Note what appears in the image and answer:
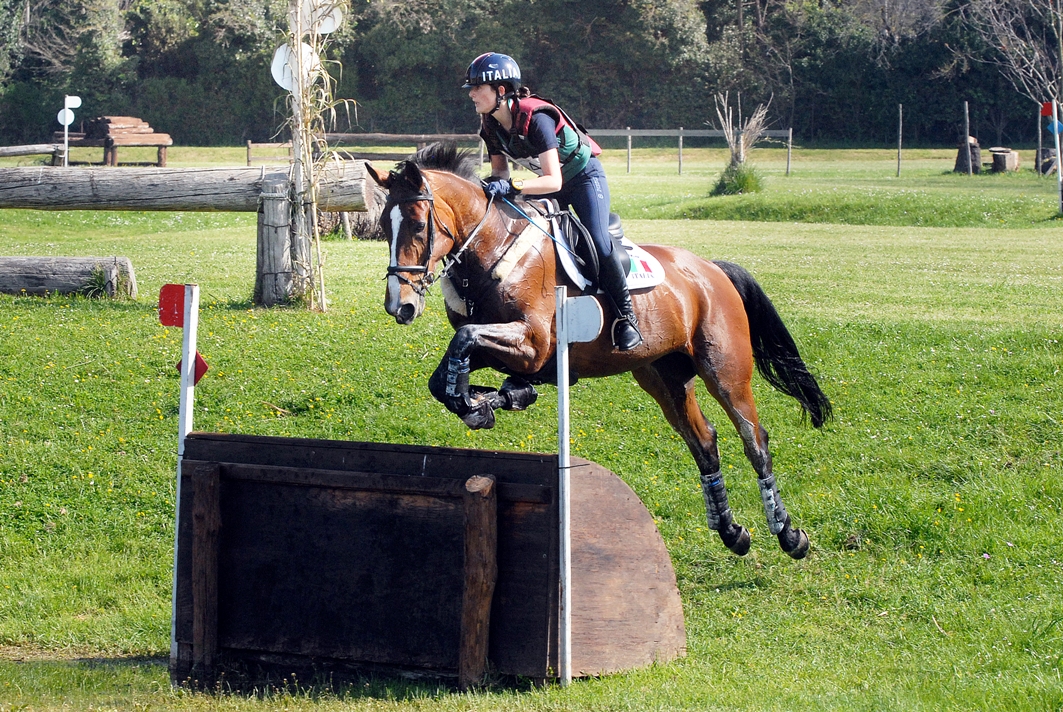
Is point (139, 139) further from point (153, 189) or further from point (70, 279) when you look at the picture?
point (70, 279)

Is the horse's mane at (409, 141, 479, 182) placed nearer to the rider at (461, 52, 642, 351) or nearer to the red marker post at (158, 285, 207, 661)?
the rider at (461, 52, 642, 351)

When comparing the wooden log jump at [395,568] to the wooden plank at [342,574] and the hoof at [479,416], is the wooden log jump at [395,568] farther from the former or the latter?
the hoof at [479,416]

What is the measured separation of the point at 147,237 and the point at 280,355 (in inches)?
483

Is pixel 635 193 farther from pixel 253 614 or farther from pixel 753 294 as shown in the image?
pixel 253 614

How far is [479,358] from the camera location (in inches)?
215

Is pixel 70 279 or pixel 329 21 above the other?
pixel 329 21

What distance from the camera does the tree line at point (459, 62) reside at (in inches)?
1906

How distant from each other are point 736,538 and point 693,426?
2.50ft

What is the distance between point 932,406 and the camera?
9.35 meters

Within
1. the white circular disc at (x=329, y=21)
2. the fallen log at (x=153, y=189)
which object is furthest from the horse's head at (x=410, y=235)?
the fallen log at (x=153, y=189)

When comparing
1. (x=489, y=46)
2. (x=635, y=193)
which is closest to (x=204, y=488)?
(x=635, y=193)

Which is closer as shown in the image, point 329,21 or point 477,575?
point 477,575

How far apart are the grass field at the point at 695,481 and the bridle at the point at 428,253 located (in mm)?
1824

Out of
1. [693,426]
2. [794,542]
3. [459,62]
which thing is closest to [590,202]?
[693,426]
